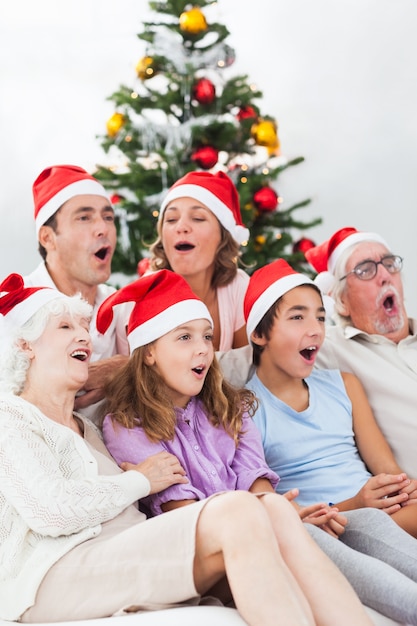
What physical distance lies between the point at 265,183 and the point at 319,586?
337 cm

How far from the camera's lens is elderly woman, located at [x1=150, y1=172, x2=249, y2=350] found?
2898mm

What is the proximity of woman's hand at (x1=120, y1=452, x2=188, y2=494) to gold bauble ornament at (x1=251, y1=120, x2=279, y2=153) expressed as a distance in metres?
3.01

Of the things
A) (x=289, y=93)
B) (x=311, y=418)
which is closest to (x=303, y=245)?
(x=289, y=93)

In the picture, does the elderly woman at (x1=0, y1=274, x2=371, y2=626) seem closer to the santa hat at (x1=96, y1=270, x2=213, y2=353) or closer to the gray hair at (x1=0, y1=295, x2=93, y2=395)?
the gray hair at (x1=0, y1=295, x2=93, y2=395)

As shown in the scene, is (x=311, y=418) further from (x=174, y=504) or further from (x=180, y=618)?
(x=180, y=618)

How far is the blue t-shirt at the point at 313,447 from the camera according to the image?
7.63 feet

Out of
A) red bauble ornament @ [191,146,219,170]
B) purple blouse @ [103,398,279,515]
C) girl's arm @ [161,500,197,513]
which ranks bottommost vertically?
girl's arm @ [161,500,197,513]

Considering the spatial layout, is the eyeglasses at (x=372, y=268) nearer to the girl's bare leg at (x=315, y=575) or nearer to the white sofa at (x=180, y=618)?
the girl's bare leg at (x=315, y=575)

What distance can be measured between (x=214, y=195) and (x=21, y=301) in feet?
3.45

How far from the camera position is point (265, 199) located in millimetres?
4676

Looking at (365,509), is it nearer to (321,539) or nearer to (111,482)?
(321,539)

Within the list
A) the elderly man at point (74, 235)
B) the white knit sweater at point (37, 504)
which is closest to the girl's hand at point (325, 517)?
the white knit sweater at point (37, 504)

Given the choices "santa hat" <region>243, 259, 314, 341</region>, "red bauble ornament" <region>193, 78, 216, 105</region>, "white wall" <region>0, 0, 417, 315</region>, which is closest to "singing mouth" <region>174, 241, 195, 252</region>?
"santa hat" <region>243, 259, 314, 341</region>

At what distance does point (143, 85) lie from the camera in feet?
15.8
